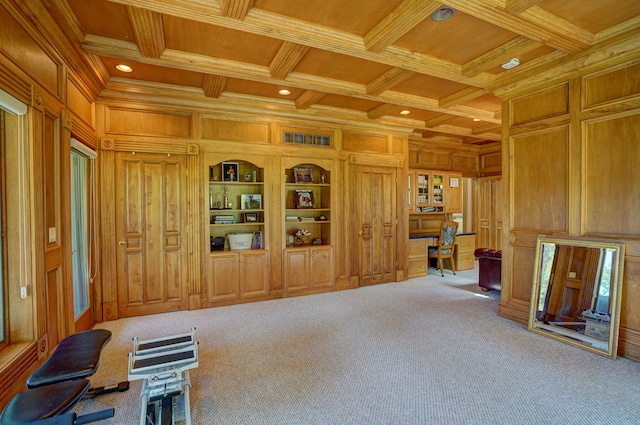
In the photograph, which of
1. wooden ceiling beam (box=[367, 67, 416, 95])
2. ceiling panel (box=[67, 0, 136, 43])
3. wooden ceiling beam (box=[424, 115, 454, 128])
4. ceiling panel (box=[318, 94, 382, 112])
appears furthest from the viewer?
wooden ceiling beam (box=[424, 115, 454, 128])

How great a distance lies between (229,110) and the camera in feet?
14.5

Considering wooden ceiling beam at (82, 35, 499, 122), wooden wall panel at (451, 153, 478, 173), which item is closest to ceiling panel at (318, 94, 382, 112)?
wooden ceiling beam at (82, 35, 499, 122)

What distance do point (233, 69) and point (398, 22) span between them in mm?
1799

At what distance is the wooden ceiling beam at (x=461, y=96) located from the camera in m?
4.14

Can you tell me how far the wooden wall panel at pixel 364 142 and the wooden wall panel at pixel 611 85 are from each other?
116 inches

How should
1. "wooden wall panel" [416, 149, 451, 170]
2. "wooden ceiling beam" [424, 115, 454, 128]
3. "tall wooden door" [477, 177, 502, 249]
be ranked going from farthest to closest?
"tall wooden door" [477, 177, 502, 249], "wooden wall panel" [416, 149, 451, 170], "wooden ceiling beam" [424, 115, 454, 128]

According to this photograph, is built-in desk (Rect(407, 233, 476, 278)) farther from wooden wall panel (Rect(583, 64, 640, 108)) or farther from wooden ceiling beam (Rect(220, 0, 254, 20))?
wooden ceiling beam (Rect(220, 0, 254, 20))

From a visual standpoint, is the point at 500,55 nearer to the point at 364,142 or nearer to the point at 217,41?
the point at 364,142

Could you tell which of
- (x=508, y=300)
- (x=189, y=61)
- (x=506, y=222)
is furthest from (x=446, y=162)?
(x=189, y=61)

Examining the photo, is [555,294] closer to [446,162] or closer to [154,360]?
[154,360]

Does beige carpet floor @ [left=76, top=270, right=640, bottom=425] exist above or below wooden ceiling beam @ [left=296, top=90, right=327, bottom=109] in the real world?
below

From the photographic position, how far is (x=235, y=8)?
2.35 meters

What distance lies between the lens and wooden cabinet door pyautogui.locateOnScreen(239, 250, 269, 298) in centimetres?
454

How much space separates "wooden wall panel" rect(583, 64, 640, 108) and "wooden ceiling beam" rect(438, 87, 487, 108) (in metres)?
1.18
